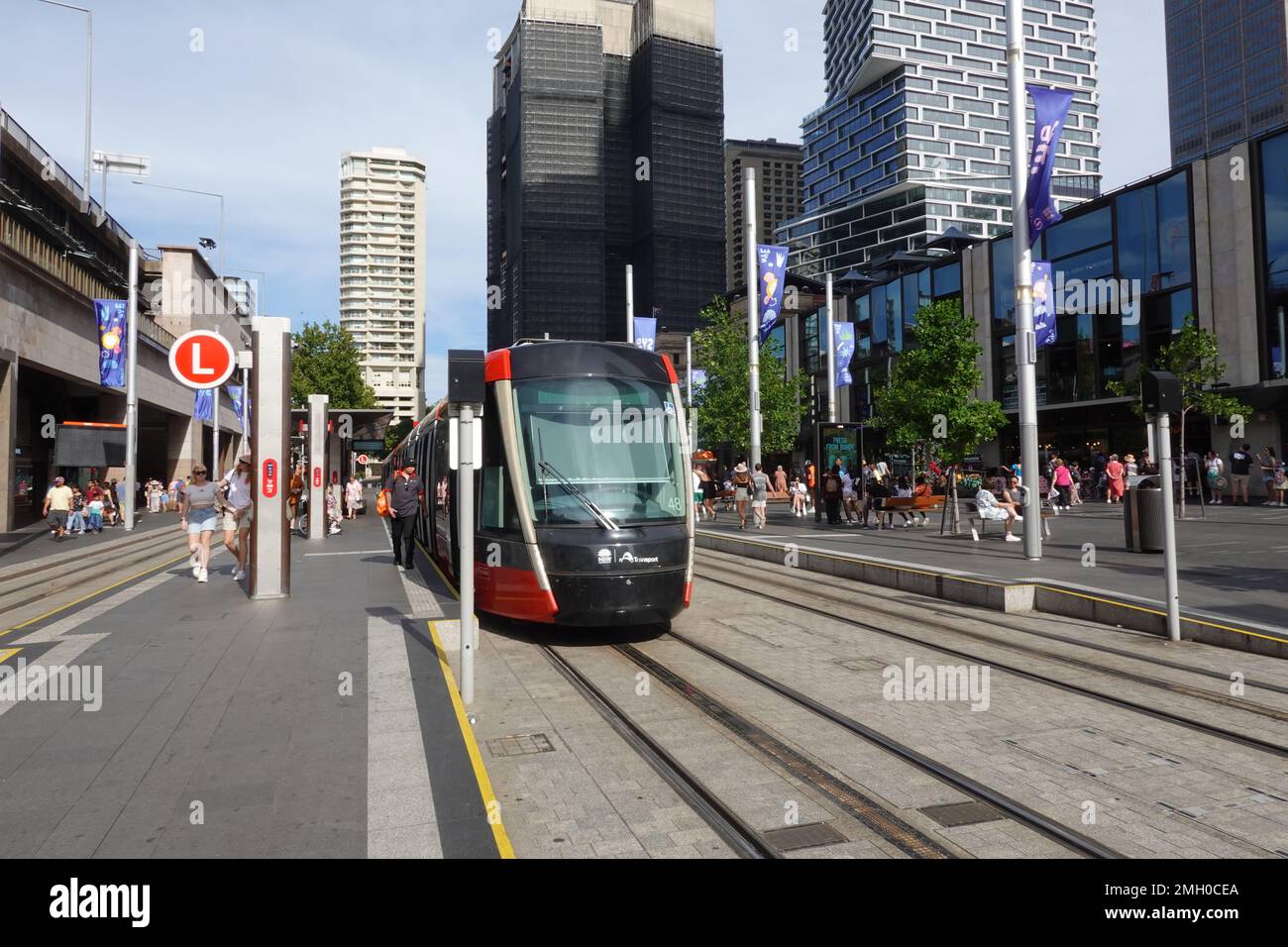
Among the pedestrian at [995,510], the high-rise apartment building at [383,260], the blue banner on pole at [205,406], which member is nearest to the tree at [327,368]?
the blue banner on pole at [205,406]

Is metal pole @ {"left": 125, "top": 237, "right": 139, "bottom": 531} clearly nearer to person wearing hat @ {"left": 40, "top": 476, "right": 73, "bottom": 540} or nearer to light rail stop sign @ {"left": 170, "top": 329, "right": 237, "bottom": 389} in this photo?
person wearing hat @ {"left": 40, "top": 476, "right": 73, "bottom": 540}

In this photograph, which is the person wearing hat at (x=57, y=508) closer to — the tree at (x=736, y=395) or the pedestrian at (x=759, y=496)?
the pedestrian at (x=759, y=496)

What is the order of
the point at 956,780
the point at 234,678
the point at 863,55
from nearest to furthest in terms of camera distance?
1. the point at 956,780
2. the point at 234,678
3. the point at 863,55

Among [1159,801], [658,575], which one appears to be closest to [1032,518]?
[658,575]

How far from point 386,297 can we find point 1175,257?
16107 centimetres

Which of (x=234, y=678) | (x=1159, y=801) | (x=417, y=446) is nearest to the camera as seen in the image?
(x=1159, y=801)

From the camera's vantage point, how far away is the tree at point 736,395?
37875mm

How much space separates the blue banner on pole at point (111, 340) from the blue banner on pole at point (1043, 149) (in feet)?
89.4

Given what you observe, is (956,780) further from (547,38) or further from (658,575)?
(547,38)

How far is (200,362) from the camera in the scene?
957 centimetres

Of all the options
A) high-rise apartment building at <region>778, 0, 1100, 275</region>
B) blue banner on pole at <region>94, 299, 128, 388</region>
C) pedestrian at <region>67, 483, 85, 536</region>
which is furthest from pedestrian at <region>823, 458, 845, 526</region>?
high-rise apartment building at <region>778, 0, 1100, 275</region>

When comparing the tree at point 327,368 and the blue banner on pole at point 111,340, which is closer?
the blue banner on pole at point 111,340

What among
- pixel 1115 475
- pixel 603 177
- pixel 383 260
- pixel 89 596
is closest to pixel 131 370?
pixel 89 596
